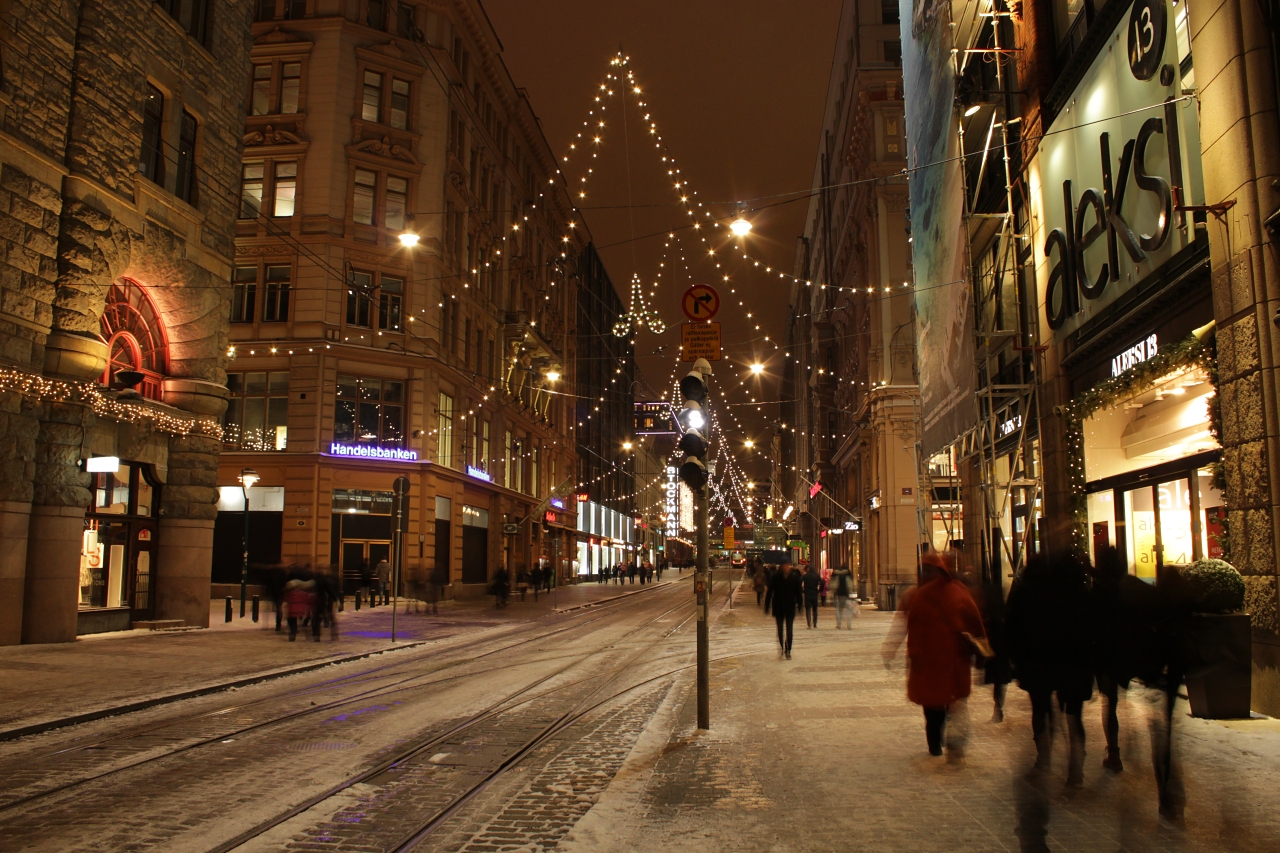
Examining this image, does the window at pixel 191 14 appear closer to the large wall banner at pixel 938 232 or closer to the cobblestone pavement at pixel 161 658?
the cobblestone pavement at pixel 161 658

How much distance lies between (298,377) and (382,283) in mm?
4789

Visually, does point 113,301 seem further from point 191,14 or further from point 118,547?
point 191,14

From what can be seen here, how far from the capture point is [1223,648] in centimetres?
920

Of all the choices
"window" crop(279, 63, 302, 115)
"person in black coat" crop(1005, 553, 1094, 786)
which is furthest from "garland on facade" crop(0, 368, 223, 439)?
"window" crop(279, 63, 302, 115)

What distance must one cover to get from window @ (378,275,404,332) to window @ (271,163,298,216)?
4443mm

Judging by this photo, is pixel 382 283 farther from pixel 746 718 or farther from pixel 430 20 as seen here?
pixel 746 718

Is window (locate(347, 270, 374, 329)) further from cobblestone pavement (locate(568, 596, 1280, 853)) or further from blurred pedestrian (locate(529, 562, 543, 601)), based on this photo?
cobblestone pavement (locate(568, 596, 1280, 853))

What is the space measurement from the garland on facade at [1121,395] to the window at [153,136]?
19.1 m

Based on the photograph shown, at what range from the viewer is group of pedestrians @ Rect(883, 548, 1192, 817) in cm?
690

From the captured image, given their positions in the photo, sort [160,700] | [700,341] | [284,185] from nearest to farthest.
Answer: [700,341] → [160,700] → [284,185]

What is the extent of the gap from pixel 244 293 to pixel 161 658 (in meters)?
22.8

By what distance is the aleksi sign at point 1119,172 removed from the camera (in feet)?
37.8

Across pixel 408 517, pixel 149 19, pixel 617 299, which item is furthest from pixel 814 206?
pixel 149 19

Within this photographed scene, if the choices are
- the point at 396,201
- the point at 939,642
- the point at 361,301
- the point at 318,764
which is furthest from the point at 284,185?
the point at 939,642
